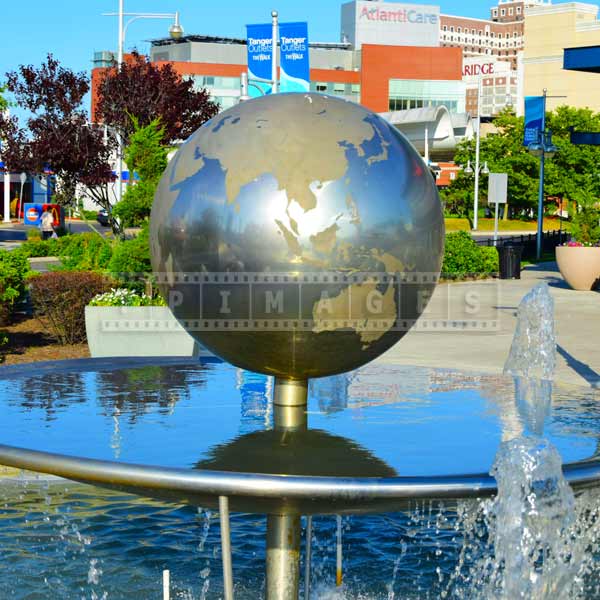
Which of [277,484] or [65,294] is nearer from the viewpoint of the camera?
[277,484]

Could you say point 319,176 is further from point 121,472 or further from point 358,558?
point 358,558

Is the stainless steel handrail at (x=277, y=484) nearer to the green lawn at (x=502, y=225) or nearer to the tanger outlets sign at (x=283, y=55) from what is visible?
the tanger outlets sign at (x=283, y=55)

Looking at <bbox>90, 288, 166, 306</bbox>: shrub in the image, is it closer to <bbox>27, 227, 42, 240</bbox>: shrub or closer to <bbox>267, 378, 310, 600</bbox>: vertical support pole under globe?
<bbox>267, 378, 310, 600</bbox>: vertical support pole under globe

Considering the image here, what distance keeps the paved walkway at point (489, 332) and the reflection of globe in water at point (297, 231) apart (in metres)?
8.85

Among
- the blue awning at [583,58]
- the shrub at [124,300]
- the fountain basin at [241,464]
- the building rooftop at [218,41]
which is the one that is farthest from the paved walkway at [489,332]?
the building rooftop at [218,41]

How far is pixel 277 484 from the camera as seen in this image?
10.6 ft

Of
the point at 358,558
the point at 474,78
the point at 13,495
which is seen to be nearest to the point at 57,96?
the point at 13,495

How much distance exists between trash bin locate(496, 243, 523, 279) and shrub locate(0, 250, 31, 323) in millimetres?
15553

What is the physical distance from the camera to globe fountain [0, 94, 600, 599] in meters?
3.68

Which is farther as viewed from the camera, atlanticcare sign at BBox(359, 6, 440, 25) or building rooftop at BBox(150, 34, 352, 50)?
atlanticcare sign at BBox(359, 6, 440, 25)

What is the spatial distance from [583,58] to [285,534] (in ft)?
90.1

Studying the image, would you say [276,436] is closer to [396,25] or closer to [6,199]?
[6,199]

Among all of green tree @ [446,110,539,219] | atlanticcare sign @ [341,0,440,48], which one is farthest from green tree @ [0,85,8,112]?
atlanticcare sign @ [341,0,440,48]

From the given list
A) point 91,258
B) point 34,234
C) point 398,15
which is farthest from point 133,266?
point 398,15
